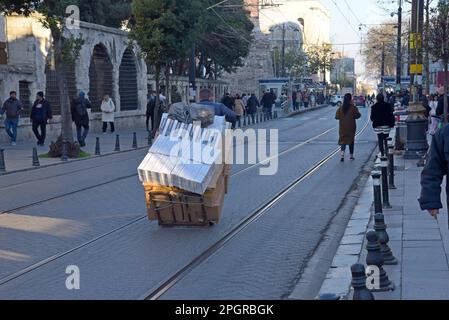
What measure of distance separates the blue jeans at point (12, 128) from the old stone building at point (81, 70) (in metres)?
1.35

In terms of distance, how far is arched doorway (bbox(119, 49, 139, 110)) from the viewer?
42969 millimetres

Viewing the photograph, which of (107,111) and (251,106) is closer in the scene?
(107,111)

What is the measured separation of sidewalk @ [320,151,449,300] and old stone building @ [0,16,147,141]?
772 inches

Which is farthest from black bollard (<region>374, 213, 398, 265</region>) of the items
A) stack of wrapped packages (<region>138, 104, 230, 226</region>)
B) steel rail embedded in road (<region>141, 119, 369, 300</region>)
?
stack of wrapped packages (<region>138, 104, 230, 226</region>)

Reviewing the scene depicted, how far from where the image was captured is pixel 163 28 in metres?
33.9

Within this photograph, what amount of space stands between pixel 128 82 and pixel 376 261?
36.7m

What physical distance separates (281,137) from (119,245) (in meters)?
25.0

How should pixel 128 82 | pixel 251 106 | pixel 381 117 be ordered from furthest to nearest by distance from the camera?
pixel 251 106 < pixel 128 82 < pixel 381 117

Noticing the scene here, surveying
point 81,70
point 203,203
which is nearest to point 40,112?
point 81,70

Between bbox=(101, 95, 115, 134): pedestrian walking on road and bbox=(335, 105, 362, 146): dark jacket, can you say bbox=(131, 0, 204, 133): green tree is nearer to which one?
bbox=(101, 95, 115, 134): pedestrian walking on road

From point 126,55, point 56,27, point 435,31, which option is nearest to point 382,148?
point 435,31

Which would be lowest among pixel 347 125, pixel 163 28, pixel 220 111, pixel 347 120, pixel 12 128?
pixel 12 128

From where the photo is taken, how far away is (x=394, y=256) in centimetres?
948

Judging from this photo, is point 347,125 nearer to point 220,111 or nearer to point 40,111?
point 220,111
